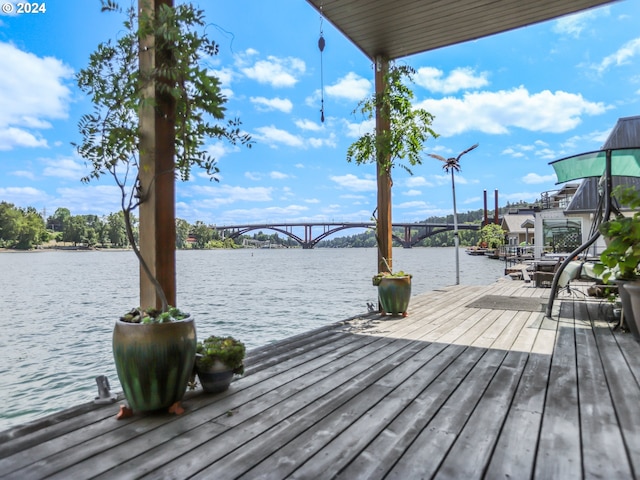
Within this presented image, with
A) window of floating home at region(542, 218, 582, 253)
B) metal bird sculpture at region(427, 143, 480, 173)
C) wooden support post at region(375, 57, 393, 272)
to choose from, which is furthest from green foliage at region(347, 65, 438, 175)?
window of floating home at region(542, 218, 582, 253)

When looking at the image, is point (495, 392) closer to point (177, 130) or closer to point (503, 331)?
point (503, 331)

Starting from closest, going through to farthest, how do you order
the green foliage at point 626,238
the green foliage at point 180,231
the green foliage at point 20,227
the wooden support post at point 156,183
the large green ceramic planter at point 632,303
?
the wooden support post at point 156,183
the green foliage at point 180,231
the green foliage at point 626,238
the large green ceramic planter at point 632,303
the green foliage at point 20,227

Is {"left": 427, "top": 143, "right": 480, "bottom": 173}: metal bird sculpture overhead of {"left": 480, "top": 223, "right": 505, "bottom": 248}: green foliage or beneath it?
overhead

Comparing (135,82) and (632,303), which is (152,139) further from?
(632,303)

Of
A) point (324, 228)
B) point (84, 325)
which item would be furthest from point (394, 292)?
point (324, 228)

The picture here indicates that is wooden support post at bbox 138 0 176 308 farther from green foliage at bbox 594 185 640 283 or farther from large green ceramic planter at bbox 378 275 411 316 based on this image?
green foliage at bbox 594 185 640 283

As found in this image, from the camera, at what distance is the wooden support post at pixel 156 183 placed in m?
1.98

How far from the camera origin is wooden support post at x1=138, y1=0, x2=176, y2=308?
198 centimetres

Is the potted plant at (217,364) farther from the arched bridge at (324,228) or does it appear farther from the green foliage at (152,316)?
the arched bridge at (324,228)

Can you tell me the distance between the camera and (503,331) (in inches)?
140

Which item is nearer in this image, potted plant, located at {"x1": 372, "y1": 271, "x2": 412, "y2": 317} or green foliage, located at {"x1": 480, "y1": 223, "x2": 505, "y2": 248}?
potted plant, located at {"x1": 372, "y1": 271, "x2": 412, "y2": 317}

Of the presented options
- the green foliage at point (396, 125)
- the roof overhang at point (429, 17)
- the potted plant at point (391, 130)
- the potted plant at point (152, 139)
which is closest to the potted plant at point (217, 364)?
the potted plant at point (152, 139)

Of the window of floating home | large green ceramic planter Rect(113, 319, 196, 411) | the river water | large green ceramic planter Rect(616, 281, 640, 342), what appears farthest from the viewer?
the window of floating home

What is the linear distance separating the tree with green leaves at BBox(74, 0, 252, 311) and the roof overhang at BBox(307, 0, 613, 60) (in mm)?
2481
